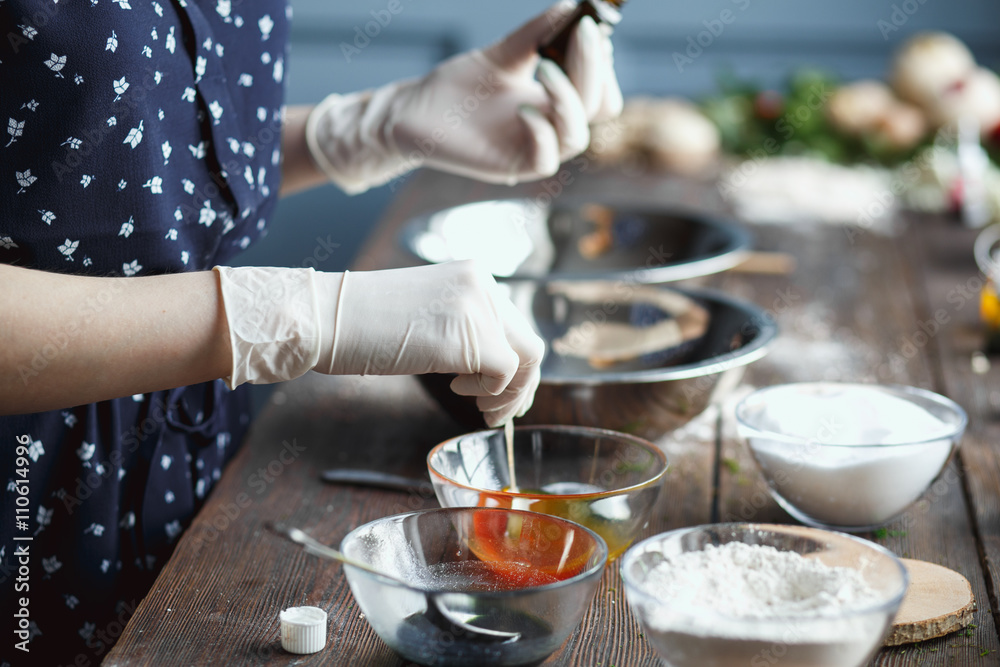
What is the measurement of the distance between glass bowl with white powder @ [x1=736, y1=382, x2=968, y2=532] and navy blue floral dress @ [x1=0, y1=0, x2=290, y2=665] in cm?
60

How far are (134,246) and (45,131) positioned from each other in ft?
0.42

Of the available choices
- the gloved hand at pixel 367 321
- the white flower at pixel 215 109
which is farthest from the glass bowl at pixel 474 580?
the white flower at pixel 215 109

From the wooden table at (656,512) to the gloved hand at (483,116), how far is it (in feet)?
1.08

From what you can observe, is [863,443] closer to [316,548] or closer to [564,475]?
[564,475]

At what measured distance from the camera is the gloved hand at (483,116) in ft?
3.88

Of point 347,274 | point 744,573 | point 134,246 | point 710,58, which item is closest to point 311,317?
point 347,274

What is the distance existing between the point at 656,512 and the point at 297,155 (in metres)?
0.77

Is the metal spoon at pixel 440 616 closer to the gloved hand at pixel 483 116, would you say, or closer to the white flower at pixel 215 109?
the white flower at pixel 215 109

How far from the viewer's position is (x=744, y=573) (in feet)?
2.10

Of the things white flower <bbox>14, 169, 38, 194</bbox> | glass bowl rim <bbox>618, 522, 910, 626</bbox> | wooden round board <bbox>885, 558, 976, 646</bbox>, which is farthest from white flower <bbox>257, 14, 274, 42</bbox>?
wooden round board <bbox>885, 558, 976, 646</bbox>

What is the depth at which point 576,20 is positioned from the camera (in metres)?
1.16

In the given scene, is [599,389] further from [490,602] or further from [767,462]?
[490,602]

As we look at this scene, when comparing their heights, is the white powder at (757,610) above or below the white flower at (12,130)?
below

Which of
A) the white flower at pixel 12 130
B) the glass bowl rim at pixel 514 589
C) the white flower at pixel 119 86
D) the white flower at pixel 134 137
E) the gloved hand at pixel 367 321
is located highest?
the white flower at pixel 119 86
